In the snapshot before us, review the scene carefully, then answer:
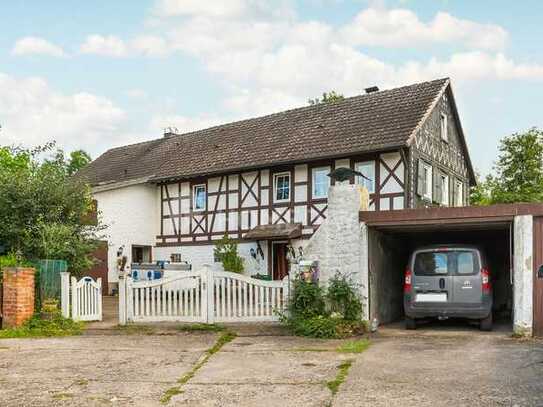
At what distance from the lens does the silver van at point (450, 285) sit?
11859mm

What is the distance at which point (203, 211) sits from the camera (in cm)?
2612

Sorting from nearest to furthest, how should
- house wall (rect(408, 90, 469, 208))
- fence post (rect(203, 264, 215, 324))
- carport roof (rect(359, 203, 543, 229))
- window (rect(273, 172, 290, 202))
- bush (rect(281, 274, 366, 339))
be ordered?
carport roof (rect(359, 203, 543, 229)) → bush (rect(281, 274, 366, 339)) → fence post (rect(203, 264, 215, 324)) → house wall (rect(408, 90, 469, 208)) → window (rect(273, 172, 290, 202))

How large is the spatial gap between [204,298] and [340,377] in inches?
210

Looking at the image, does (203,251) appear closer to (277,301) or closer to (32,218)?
(32,218)

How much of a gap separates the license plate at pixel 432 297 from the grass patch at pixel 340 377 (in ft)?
12.0

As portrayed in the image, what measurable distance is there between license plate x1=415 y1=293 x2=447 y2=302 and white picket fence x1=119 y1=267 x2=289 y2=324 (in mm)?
2481

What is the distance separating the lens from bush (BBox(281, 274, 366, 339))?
1169cm

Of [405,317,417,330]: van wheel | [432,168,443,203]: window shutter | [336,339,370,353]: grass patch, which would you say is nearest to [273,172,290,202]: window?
[432,168,443,203]: window shutter

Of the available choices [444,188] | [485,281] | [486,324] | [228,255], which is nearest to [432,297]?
[485,281]

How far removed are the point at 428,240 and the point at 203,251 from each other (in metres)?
11.6

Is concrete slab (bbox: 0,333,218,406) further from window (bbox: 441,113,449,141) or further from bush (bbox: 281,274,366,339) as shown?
window (bbox: 441,113,449,141)

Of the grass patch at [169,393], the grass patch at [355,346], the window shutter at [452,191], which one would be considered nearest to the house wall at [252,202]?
the window shutter at [452,191]

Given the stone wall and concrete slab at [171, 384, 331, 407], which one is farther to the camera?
the stone wall

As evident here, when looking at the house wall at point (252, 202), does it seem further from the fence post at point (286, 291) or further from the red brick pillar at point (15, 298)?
the red brick pillar at point (15, 298)
